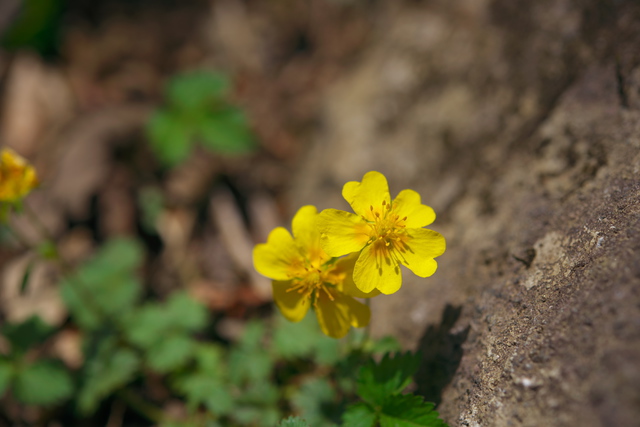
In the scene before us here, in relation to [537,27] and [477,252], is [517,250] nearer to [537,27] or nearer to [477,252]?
[477,252]

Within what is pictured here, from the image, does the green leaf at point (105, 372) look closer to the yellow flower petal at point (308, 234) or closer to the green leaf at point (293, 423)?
the green leaf at point (293, 423)

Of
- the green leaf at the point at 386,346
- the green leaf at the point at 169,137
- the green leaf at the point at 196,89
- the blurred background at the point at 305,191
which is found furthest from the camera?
the green leaf at the point at 196,89

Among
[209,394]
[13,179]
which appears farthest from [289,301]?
[13,179]

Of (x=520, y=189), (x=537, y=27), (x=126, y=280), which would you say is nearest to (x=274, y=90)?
(x=126, y=280)

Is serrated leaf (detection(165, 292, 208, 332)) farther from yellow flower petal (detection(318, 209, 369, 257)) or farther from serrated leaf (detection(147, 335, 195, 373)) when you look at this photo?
yellow flower petal (detection(318, 209, 369, 257))

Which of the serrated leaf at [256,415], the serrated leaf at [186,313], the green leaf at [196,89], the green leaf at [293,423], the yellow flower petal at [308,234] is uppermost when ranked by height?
the green leaf at [196,89]

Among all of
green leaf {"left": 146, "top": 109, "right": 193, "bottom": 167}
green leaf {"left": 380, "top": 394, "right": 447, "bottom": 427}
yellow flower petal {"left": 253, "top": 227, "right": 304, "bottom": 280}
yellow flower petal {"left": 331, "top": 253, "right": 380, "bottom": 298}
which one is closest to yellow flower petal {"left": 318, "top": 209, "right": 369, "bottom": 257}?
yellow flower petal {"left": 331, "top": 253, "right": 380, "bottom": 298}

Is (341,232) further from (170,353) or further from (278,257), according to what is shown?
(170,353)

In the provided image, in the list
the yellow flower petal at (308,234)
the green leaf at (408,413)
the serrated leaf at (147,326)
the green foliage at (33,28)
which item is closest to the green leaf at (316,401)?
the green leaf at (408,413)
